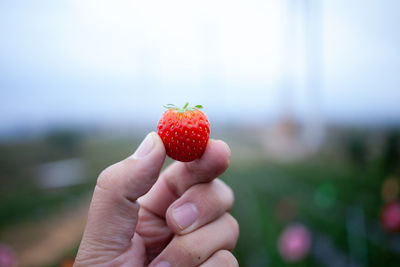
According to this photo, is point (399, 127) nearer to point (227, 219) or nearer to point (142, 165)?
point (227, 219)

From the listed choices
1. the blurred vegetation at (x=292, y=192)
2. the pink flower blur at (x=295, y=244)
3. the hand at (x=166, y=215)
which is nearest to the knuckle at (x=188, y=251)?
the hand at (x=166, y=215)

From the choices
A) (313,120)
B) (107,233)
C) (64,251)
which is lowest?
(64,251)

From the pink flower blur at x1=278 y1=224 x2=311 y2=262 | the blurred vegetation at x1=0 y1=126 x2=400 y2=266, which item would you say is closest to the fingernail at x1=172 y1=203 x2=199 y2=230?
the blurred vegetation at x1=0 y1=126 x2=400 y2=266

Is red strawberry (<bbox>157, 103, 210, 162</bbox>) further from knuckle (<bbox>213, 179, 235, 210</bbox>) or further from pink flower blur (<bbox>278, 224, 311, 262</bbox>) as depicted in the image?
pink flower blur (<bbox>278, 224, 311, 262</bbox>)

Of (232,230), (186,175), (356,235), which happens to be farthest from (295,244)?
(186,175)

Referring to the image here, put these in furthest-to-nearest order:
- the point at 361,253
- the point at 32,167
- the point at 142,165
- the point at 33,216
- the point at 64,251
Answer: the point at 32,167
the point at 33,216
the point at 64,251
the point at 361,253
the point at 142,165

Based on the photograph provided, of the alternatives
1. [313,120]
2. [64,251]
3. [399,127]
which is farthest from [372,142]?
[64,251]
